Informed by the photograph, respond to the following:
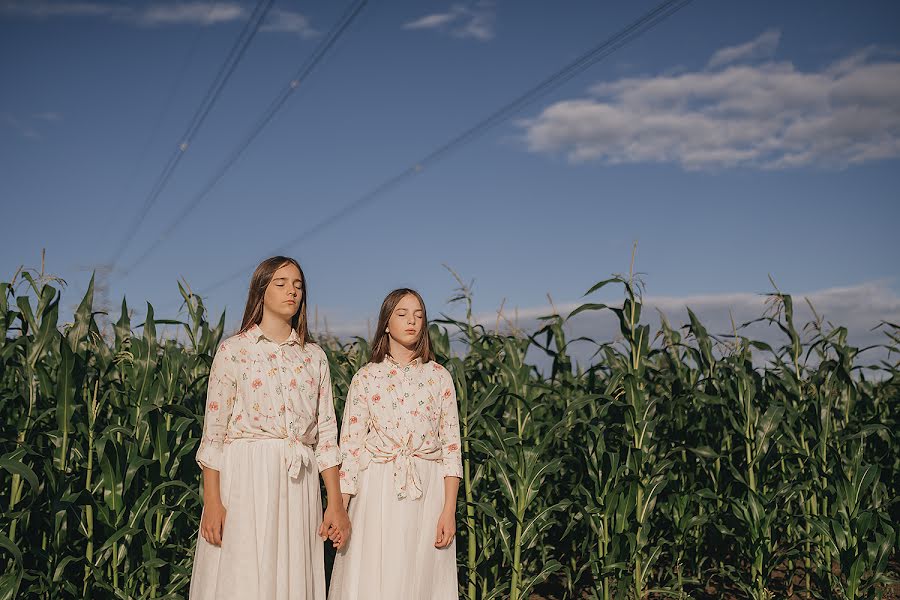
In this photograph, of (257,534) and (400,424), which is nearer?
(257,534)

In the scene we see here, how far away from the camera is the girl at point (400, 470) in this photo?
12.0 feet

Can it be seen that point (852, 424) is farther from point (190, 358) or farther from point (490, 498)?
point (190, 358)

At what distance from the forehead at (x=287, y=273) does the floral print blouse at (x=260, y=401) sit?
10.7 inches

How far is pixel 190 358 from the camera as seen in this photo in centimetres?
493

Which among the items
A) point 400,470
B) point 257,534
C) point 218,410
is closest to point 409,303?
point 400,470

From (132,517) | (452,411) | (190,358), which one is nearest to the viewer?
(452,411)

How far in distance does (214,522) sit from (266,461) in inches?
13.0

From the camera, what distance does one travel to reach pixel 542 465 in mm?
4766

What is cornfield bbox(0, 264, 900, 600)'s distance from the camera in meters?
4.41

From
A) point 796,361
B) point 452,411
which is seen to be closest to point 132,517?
point 452,411

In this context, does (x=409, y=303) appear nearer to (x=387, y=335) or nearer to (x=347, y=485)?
(x=387, y=335)

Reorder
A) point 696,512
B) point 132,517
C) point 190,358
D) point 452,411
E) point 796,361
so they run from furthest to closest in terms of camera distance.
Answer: point 696,512 < point 796,361 < point 190,358 < point 132,517 < point 452,411

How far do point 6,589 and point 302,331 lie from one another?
2.19 metres

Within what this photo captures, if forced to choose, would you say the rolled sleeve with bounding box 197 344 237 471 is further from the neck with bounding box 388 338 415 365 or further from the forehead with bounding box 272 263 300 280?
the neck with bounding box 388 338 415 365
